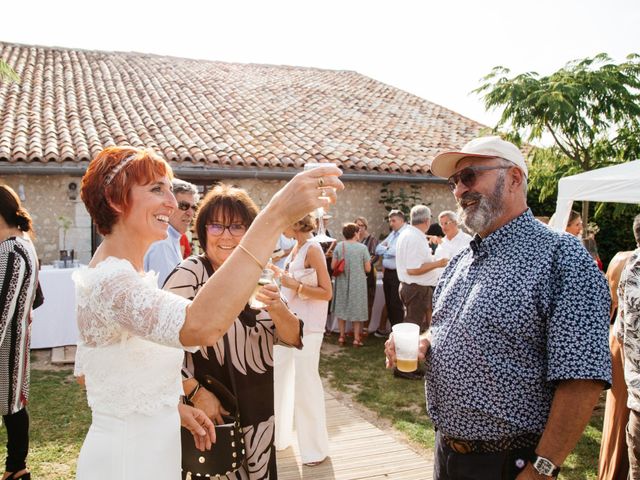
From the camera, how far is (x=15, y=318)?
3.50 m

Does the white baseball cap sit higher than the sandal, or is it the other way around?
the white baseball cap

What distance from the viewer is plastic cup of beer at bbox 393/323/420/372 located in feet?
7.68

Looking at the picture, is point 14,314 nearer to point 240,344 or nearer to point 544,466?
point 240,344

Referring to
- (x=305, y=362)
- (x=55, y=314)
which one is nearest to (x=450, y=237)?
(x=305, y=362)

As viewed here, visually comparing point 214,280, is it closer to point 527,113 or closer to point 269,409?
point 269,409

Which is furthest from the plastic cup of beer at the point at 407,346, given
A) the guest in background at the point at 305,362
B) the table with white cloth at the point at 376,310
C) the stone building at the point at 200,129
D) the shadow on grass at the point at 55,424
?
the stone building at the point at 200,129

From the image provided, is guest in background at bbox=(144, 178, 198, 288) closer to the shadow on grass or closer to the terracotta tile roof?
the shadow on grass

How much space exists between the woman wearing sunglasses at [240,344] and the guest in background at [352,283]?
6022 millimetres

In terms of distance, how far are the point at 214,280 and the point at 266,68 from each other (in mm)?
19865

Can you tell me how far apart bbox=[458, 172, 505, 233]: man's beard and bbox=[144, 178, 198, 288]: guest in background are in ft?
7.48

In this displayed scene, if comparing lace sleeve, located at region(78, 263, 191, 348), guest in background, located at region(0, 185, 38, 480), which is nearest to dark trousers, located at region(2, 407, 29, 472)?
guest in background, located at region(0, 185, 38, 480)

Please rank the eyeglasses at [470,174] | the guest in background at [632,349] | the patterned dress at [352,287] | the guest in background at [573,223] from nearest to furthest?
the eyeglasses at [470,174]
the guest in background at [632,349]
the guest in background at [573,223]
the patterned dress at [352,287]

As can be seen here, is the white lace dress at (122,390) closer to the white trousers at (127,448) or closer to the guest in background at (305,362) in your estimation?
the white trousers at (127,448)

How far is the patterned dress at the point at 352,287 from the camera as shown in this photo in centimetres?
865
